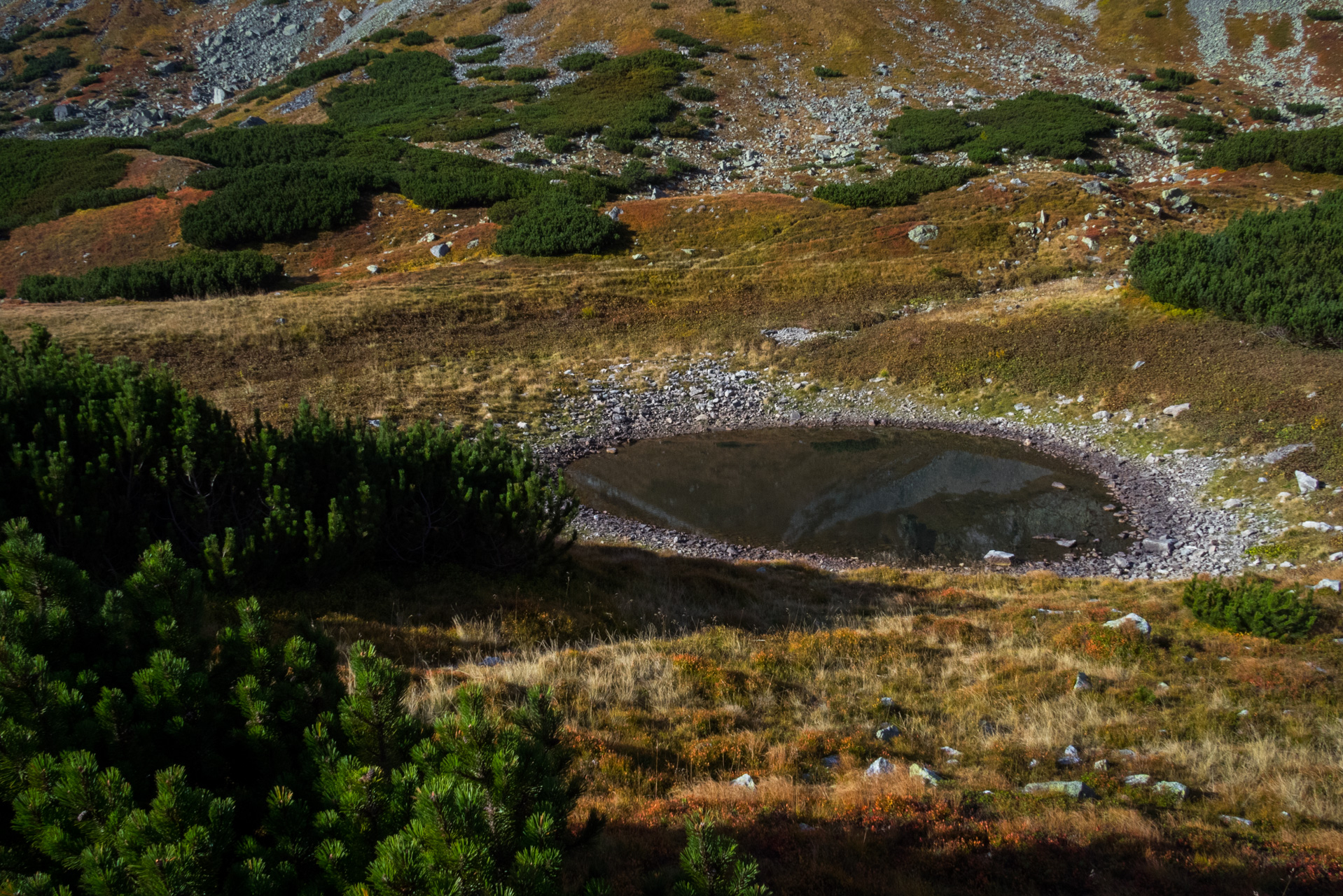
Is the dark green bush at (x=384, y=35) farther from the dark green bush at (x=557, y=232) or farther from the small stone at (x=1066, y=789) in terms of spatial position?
the small stone at (x=1066, y=789)

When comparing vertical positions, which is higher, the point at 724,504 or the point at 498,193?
the point at 498,193

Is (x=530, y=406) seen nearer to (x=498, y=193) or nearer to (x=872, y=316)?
(x=872, y=316)

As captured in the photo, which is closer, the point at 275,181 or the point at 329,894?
the point at 329,894

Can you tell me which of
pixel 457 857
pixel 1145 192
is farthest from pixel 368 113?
pixel 457 857

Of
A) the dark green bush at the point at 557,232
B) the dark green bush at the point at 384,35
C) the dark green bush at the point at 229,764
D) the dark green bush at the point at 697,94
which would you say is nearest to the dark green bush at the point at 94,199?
the dark green bush at the point at 557,232

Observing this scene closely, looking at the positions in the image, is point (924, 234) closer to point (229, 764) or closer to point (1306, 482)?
point (1306, 482)

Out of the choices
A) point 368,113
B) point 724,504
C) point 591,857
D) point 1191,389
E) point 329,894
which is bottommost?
point 724,504
